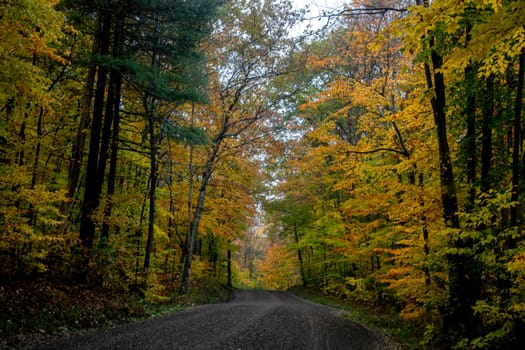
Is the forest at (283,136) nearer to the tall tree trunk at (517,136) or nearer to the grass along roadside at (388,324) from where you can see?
the tall tree trunk at (517,136)

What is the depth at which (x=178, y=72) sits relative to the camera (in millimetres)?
12391

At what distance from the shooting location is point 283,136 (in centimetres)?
1678

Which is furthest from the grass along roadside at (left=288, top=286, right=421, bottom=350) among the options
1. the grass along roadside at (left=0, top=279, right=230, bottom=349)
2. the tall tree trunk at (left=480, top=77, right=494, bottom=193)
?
the grass along roadside at (left=0, top=279, right=230, bottom=349)

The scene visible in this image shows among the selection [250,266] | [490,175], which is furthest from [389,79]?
[250,266]

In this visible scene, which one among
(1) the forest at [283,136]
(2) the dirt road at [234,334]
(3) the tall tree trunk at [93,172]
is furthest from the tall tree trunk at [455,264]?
(3) the tall tree trunk at [93,172]

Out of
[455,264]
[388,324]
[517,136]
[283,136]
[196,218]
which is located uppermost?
[283,136]

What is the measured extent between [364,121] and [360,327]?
647cm

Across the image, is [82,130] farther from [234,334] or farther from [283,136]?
[283,136]

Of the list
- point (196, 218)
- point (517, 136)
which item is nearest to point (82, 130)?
point (196, 218)

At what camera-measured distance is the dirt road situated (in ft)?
19.6

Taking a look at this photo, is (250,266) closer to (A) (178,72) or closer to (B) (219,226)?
(B) (219,226)

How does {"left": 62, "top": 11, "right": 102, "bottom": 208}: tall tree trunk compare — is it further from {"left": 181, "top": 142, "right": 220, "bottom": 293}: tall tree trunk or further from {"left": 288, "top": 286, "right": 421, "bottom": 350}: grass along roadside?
{"left": 288, "top": 286, "right": 421, "bottom": 350}: grass along roadside

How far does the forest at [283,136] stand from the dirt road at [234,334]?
146 centimetres

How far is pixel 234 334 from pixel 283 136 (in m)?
11.1
